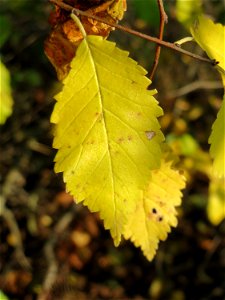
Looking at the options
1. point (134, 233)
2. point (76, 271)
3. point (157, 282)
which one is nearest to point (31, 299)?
point (76, 271)

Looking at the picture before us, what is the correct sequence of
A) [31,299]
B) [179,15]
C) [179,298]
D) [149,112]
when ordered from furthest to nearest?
[179,298] → [31,299] → [179,15] → [149,112]

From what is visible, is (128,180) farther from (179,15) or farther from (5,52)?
(5,52)

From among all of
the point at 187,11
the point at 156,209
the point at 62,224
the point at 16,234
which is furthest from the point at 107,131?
the point at 62,224

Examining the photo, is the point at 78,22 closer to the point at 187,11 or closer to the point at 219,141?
the point at 219,141

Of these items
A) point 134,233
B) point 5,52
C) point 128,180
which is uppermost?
point 128,180

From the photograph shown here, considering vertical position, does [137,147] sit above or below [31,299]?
above

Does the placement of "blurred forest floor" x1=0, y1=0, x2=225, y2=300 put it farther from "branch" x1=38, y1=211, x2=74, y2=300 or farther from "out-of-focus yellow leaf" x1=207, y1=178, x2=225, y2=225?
"out-of-focus yellow leaf" x1=207, y1=178, x2=225, y2=225

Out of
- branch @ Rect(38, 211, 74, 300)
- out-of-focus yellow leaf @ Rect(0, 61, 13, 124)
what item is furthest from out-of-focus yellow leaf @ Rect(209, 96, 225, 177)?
branch @ Rect(38, 211, 74, 300)
